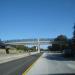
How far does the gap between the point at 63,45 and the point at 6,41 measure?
36757 millimetres

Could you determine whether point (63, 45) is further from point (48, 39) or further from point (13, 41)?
point (13, 41)

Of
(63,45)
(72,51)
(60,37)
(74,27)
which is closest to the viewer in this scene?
(72,51)

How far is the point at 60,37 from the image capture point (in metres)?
195

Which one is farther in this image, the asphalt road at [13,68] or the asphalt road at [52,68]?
the asphalt road at [13,68]

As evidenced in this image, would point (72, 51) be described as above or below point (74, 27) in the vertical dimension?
below

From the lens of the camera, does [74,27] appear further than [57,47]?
No

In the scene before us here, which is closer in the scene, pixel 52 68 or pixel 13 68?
pixel 52 68

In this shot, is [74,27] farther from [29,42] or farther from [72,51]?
[29,42]

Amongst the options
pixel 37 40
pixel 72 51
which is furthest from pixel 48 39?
pixel 72 51

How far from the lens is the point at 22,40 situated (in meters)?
173

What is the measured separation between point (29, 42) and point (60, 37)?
30.6 meters

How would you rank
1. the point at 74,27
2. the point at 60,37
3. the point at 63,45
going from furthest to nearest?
the point at 60,37 → the point at 63,45 → the point at 74,27

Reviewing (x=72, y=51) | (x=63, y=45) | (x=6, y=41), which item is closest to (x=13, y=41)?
(x=6, y=41)

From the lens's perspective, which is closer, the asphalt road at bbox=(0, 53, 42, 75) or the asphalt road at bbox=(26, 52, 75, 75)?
the asphalt road at bbox=(26, 52, 75, 75)
